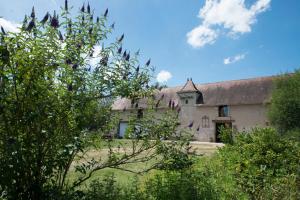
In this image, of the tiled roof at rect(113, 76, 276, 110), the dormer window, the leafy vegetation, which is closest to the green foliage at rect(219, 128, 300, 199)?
the leafy vegetation

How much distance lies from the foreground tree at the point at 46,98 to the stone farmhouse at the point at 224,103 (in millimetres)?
23761

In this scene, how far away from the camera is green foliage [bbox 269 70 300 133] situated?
19.1 metres

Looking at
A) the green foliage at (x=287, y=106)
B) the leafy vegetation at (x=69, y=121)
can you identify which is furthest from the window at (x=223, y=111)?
the leafy vegetation at (x=69, y=121)

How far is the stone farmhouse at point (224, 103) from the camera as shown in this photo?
2861 centimetres

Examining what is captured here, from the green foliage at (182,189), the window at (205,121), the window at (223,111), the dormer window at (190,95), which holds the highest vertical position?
the dormer window at (190,95)

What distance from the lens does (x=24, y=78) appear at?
3312mm

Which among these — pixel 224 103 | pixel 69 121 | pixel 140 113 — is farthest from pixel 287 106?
pixel 69 121

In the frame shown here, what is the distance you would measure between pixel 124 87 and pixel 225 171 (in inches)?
165

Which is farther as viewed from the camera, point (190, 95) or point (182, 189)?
point (190, 95)

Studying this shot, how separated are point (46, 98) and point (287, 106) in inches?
767

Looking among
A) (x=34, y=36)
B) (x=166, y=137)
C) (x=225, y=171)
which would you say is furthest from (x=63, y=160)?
(x=225, y=171)

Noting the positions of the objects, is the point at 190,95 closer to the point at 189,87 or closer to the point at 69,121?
the point at 189,87

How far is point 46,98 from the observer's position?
346cm

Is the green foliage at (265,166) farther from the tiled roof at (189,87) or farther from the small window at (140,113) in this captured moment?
the tiled roof at (189,87)
